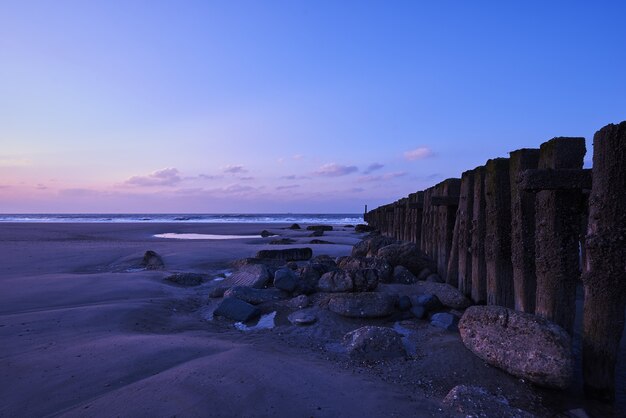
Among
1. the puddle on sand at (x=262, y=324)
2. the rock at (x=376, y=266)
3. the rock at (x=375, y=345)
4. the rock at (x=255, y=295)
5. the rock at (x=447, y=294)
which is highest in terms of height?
the rock at (x=376, y=266)

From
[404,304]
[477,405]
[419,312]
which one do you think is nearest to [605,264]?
[477,405]

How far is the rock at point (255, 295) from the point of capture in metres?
5.18

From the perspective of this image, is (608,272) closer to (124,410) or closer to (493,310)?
(493,310)

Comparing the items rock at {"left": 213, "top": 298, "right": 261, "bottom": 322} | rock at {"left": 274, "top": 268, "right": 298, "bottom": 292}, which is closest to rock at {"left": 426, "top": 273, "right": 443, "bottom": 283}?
rock at {"left": 274, "top": 268, "right": 298, "bottom": 292}

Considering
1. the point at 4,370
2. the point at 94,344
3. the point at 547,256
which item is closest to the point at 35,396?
the point at 4,370

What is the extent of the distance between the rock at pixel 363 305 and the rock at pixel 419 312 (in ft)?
0.87

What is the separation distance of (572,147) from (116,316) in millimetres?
4671

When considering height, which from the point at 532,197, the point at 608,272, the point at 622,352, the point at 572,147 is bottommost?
the point at 622,352

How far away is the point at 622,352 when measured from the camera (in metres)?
3.96

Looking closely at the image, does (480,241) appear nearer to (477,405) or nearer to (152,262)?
(477,405)

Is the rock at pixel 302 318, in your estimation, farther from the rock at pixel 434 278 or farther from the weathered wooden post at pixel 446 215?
the weathered wooden post at pixel 446 215

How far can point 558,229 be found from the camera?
129 inches

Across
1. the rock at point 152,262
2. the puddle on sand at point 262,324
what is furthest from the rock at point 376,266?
the rock at point 152,262

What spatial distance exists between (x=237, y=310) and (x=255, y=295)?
1.68ft
